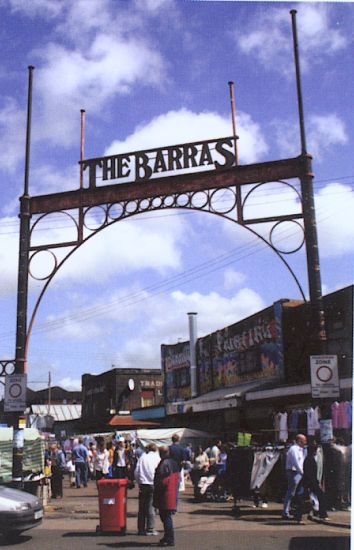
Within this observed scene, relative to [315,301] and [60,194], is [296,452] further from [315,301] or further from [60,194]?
[60,194]

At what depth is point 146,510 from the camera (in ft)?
36.9

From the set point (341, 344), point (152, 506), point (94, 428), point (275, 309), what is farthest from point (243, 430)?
point (94, 428)

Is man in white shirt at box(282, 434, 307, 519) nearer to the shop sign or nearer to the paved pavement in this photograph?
the paved pavement

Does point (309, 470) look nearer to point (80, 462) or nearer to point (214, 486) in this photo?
point (214, 486)

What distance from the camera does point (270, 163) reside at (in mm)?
15398

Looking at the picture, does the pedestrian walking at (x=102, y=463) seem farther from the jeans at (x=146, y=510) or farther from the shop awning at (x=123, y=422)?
the shop awning at (x=123, y=422)

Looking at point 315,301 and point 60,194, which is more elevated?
point 60,194

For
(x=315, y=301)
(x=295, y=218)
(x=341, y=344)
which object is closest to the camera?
(x=315, y=301)

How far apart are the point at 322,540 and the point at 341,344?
40.8ft

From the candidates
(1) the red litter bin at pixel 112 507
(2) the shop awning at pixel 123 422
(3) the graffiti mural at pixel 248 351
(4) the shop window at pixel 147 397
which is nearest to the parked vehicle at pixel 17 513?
(1) the red litter bin at pixel 112 507

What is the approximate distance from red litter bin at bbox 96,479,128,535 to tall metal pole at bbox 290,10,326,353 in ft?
15.3

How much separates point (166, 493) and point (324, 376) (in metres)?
3.56

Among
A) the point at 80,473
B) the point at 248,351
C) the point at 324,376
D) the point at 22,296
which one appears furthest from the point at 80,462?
the point at 324,376

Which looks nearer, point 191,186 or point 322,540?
point 322,540
